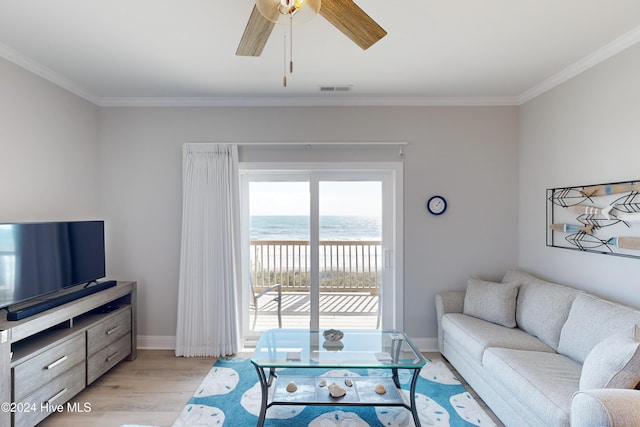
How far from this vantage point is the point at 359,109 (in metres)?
3.39

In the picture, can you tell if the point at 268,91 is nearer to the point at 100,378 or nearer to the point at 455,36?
the point at 455,36

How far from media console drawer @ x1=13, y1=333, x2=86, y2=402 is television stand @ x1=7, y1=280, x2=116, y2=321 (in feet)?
0.91

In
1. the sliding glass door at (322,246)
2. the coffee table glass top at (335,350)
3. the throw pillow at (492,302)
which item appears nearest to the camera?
the coffee table glass top at (335,350)

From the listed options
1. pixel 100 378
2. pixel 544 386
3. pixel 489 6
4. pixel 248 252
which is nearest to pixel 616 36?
pixel 489 6

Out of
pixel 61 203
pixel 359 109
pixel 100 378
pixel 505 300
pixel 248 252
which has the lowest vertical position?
pixel 100 378

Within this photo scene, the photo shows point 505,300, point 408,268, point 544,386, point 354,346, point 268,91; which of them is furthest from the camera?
point 408,268

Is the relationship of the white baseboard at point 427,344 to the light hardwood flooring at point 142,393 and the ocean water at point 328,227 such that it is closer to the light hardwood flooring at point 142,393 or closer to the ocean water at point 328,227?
the light hardwood flooring at point 142,393

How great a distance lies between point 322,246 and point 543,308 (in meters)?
2.05

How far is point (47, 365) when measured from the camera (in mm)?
2137

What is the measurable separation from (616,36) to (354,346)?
2.94 m

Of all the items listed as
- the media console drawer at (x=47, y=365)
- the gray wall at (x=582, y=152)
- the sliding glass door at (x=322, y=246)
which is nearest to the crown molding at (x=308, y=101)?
the gray wall at (x=582, y=152)

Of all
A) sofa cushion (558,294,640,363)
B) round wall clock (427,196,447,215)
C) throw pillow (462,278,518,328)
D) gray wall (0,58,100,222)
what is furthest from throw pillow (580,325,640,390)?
gray wall (0,58,100,222)

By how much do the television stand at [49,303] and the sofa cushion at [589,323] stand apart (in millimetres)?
3662

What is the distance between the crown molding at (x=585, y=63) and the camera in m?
2.21
